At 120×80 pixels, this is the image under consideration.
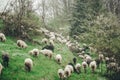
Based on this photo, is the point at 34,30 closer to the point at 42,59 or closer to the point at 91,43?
the point at 91,43

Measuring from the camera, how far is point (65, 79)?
65.0 ft

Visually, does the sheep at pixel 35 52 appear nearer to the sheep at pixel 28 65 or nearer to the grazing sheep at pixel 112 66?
the sheep at pixel 28 65

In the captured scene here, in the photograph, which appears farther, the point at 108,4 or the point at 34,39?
the point at 108,4

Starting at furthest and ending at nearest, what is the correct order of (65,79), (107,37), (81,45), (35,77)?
1. (81,45)
2. (107,37)
3. (65,79)
4. (35,77)

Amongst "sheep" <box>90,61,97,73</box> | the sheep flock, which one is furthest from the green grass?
"sheep" <box>90,61,97,73</box>

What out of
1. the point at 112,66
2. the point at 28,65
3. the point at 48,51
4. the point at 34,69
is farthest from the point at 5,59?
the point at 112,66

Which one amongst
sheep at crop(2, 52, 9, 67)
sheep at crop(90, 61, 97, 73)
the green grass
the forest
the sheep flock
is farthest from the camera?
sheep at crop(90, 61, 97, 73)

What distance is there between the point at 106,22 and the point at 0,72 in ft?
40.9

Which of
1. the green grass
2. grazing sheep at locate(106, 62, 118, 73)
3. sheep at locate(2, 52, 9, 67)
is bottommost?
grazing sheep at locate(106, 62, 118, 73)

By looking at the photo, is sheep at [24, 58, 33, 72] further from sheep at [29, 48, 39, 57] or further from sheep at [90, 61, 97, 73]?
sheep at [90, 61, 97, 73]

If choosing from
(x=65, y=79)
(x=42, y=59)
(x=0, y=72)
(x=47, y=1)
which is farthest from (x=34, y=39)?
(x=47, y=1)

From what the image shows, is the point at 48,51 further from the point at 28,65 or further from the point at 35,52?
the point at 28,65

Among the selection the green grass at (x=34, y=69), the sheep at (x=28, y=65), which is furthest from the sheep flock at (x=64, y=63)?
the green grass at (x=34, y=69)

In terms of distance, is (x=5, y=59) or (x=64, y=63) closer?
(x=5, y=59)
